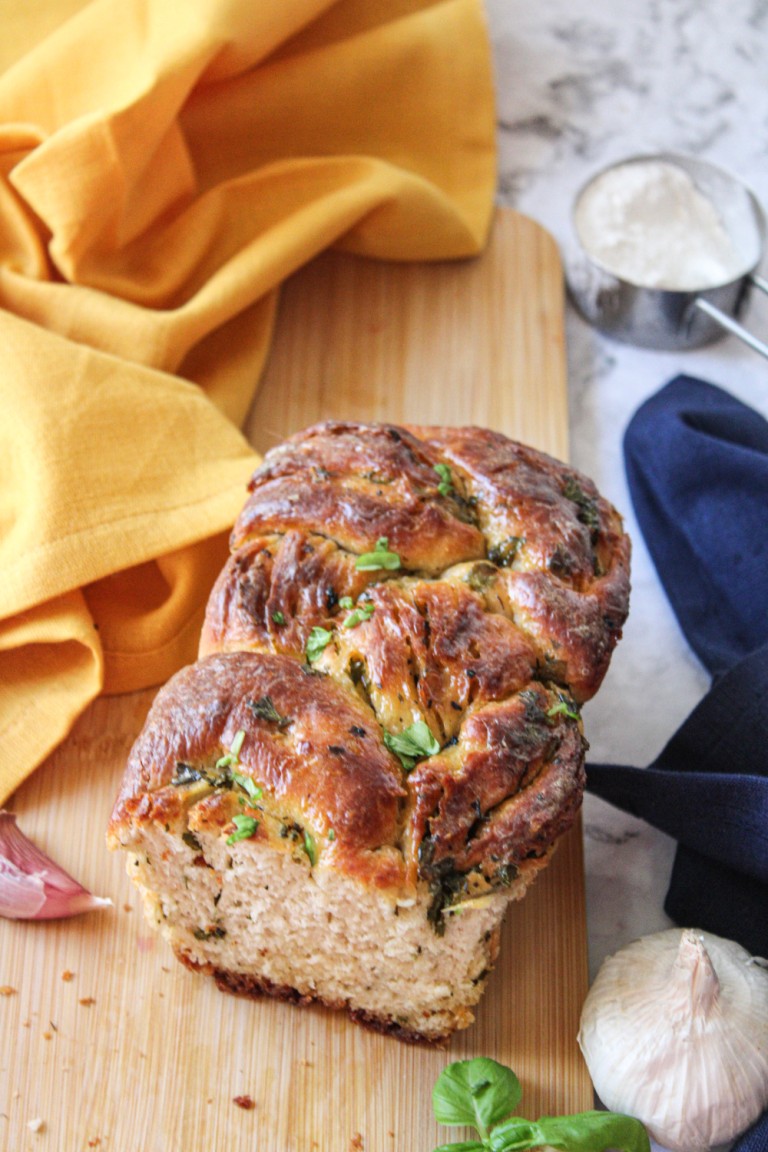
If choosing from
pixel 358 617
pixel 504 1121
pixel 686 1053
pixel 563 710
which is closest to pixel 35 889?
pixel 358 617

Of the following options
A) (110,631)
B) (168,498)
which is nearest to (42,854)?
(110,631)

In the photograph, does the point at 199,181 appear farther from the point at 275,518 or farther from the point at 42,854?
the point at 42,854

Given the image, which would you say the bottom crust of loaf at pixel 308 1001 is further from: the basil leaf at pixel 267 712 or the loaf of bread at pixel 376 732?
the basil leaf at pixel 267 712

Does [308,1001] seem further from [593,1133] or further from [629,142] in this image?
[629,142]

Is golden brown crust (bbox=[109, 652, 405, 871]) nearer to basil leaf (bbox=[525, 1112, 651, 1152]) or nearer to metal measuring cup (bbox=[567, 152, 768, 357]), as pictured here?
basil leaf (bbox=[525, 1112, 651, 1152])

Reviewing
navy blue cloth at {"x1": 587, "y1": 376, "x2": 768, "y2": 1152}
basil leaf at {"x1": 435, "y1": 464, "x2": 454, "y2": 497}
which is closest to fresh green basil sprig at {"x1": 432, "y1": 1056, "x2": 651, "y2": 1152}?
navy blue cloth at {"x1": 587, "y1": 376, "x2": 768, "y2": 1152}

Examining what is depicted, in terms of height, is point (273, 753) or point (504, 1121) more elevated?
point (273, 753)
